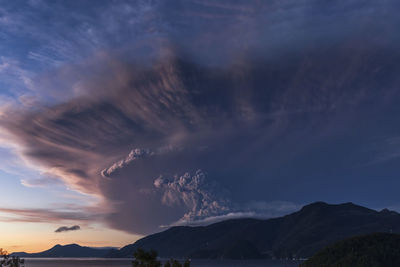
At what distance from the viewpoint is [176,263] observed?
2131 inches

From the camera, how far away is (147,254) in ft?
196

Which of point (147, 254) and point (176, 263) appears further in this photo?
point (147, 254)

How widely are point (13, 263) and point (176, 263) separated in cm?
4301

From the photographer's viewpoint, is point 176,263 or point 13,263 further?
point 13,263

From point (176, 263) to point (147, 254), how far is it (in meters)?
7.22

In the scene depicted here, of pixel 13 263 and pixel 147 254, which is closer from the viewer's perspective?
pixel 147 254

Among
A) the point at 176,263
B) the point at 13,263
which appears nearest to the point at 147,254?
the point at 176,263

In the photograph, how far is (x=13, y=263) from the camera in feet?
260

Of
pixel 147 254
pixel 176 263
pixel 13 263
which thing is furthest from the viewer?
pixel 13 263

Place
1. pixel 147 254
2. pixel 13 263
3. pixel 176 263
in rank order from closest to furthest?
pixel 176 263, pixel 147 254, pixel 13 263

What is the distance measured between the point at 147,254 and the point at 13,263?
3608cm

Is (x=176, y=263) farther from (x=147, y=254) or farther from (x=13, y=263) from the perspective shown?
(x=13, y=263)
